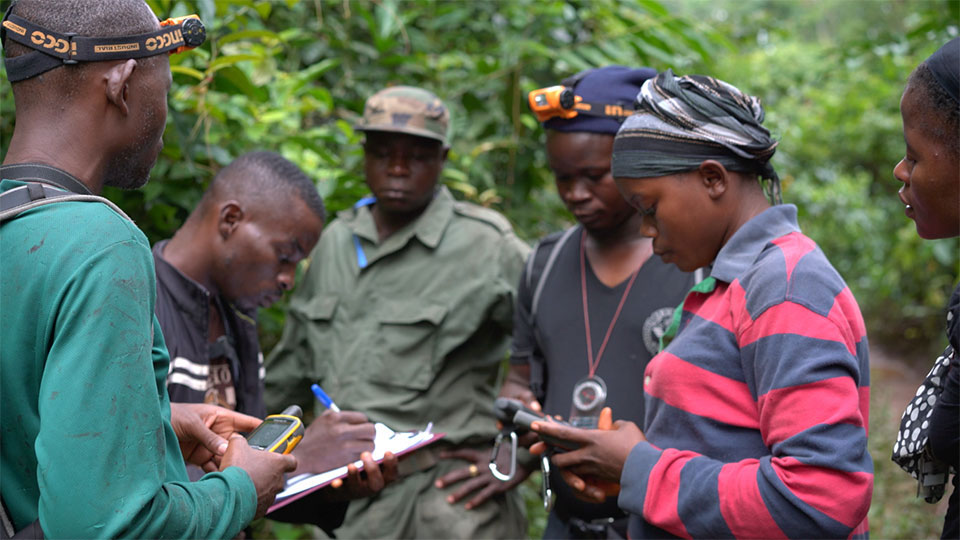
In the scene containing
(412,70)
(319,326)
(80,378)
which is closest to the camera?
(80,378)

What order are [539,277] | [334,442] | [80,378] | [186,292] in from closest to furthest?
[80,378] → [186,292] → [334,442] → [539,277]

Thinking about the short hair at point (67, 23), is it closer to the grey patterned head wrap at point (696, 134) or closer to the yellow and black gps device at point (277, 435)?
the yellow and black gps device at point (277, 435)

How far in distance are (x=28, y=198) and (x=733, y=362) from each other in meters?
1.43

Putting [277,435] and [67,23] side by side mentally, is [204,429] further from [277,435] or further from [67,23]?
[67,23]

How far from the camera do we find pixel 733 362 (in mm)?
1871

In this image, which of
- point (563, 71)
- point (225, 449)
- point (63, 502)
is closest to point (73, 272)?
point (63, 502)

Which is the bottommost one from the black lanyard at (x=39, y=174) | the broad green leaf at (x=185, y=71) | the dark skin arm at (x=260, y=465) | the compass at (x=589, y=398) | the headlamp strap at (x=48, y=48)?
the compass at (x=589, y=398)

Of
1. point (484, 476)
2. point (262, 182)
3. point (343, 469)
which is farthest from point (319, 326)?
point (343, 469)

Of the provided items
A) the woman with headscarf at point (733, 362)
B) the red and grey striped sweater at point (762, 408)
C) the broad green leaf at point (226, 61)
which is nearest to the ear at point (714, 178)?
the woman with headscarf at point (733, 362)

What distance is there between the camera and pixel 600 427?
2270 mm

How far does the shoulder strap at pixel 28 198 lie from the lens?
4.75ft

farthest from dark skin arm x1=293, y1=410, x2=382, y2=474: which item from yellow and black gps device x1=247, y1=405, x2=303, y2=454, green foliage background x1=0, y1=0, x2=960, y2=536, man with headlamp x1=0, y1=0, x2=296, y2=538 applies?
green foliage background x1=0, y1=0, x2=960, y2=536

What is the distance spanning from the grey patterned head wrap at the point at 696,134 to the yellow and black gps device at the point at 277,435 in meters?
1.02

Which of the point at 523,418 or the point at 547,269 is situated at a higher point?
the point at 547,269
